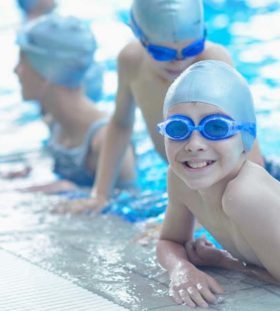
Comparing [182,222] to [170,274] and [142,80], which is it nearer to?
[170,274]

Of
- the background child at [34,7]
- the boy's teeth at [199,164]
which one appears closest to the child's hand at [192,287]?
the boy's teeth at [199,164]

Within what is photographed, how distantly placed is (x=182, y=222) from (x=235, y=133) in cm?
73

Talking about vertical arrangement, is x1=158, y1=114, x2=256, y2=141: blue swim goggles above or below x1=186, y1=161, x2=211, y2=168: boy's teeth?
above

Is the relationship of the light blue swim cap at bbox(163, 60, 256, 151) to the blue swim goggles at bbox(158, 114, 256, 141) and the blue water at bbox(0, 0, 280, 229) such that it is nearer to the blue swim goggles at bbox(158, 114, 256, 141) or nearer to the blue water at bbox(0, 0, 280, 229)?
the blue swim goggles at bbox(158, 114, 256, 141)

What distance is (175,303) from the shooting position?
3607 millimetres

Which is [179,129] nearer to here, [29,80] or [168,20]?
→ [168,20]

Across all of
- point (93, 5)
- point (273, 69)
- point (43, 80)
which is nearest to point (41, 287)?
point (43, 80)

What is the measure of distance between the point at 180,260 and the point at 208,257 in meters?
0.20

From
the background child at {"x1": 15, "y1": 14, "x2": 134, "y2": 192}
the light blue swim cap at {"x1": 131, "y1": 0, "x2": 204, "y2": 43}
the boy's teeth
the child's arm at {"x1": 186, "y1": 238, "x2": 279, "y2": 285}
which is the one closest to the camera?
the boy's teeth

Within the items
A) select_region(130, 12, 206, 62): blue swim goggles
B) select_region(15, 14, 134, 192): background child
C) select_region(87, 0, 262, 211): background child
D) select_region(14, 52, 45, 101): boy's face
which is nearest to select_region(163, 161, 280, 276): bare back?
select_region(87, 0, 262, 211): background child

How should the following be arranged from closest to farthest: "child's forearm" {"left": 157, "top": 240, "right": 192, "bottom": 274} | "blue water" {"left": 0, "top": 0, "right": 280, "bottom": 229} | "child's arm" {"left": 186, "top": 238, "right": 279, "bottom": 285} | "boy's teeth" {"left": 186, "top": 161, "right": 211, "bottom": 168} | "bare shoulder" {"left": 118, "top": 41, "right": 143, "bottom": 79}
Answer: "boy's teeth" {"left": 186, "top": 161, "right": 211, "bottom": 168}
"child's forearm" {"left": 157, "top": 240, "right": 192, "bottom": 274}
"child's arm" {"left": 186, "top": 238, "right": 279, "bottom": 285}
"bare shoulder" {"left": 118, "top": 41, "right": 143, "bottom": 79}
"blue water" {"left": 0, "top": 0, "right": 280, "bottom": 229}

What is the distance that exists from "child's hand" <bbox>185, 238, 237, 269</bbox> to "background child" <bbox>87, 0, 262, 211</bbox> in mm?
803

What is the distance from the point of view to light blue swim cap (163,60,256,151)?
3613mm

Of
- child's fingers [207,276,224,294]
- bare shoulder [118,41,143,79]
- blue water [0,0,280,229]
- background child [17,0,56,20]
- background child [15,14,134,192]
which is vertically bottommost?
blue water [0,0,280,229]
